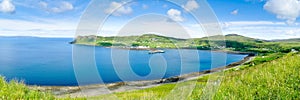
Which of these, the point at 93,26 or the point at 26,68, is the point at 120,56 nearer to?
the point at 93,26

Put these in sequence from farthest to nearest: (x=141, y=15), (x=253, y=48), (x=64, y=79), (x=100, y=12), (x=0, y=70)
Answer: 1. (x=253, y=48)
2. (x=0, y=70)
3. (x=64, y=79)
4. (x=141, y=15)
5. (x=100, y=12)

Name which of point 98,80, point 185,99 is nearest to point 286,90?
point 185,99

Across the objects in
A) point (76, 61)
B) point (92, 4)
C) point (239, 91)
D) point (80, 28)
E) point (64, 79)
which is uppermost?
point (92, 4)

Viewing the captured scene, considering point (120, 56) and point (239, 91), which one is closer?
point (239, 91)

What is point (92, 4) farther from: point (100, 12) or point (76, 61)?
point (76, 61)

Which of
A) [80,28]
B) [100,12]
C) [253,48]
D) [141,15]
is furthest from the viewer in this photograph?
[253,48]

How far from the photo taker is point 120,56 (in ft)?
43.8

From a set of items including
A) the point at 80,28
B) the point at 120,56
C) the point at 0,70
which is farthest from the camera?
the point at 0,70

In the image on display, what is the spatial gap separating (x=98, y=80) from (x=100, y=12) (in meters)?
2.71

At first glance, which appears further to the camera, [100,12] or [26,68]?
[26,68]

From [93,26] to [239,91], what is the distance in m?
5.99

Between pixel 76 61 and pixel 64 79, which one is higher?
pixel 76 61

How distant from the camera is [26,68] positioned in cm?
11731

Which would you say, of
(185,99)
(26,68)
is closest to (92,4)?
(185,99)
